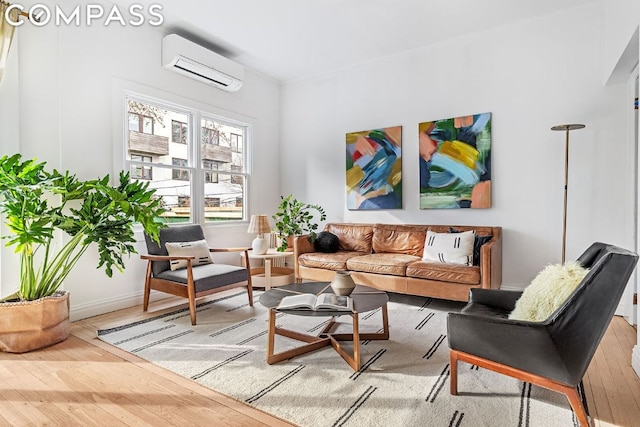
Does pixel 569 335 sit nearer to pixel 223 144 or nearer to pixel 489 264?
pixel 489 264

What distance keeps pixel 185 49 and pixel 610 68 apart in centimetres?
402

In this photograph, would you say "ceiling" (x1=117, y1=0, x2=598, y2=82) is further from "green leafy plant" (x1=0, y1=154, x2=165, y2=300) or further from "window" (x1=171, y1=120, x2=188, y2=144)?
"green leafy plant" (x1=0, y1=154, x2=165, y2=300)

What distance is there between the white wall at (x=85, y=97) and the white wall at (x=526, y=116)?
2514 millimetres

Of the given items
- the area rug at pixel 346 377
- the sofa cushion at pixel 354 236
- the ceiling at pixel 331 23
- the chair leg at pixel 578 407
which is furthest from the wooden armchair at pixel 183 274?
the chair leg at pixel 578 407

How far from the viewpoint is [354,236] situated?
456 centimetres

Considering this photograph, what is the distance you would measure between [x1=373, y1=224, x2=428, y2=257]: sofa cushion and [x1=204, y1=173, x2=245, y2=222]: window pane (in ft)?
6.25

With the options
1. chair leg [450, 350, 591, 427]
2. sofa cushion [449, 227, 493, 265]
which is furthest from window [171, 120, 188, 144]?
chair leg [450, 350, 591, 427]

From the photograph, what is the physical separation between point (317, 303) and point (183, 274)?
5.13ft

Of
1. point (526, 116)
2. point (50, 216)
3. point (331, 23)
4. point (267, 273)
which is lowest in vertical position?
point (267, 273)

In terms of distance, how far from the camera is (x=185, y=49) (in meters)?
3.88

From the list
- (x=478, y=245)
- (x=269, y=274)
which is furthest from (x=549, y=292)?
(x=269, y=274)

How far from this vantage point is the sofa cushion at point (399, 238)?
4.12m

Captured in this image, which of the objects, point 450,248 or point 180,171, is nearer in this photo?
point 450,248

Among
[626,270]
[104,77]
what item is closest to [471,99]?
[626,270]
